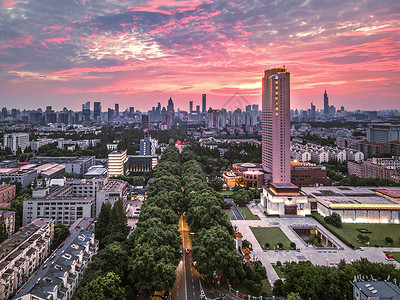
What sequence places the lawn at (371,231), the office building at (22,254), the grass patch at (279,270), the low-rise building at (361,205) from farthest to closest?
the low-rise building at (361,205), the lawn at (371,231), the grass patch at (279,270), the office building at (22,254)

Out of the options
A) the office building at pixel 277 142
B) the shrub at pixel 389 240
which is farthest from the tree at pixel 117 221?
the shrub at pixel 389 240

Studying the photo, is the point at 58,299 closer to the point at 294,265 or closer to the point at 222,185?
the point at 294,265

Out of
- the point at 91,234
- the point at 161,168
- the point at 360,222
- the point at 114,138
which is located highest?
the point at 114,138

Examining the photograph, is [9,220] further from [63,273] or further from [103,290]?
[103,290]

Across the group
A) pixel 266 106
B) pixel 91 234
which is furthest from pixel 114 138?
pixel 91 234

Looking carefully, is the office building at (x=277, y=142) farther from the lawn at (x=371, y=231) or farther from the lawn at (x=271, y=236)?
the lawn at (x=271, y=236)

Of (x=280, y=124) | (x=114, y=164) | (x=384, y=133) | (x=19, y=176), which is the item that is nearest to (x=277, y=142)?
(x=280, y=124)
